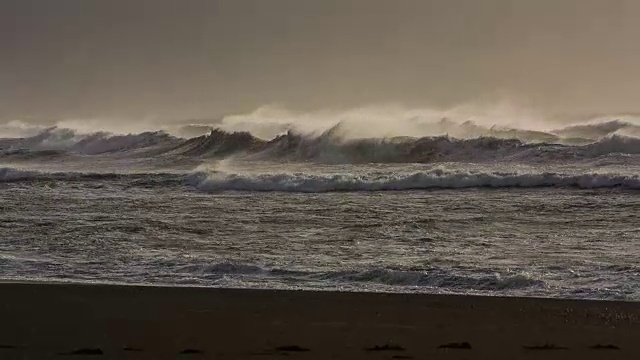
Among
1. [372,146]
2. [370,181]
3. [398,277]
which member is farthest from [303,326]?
[372,146]

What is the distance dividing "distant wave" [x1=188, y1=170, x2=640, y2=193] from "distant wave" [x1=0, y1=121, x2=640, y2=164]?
15.5ft

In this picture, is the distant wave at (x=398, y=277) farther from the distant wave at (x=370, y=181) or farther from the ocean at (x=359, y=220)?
the distant wave at (x=370, y=181)

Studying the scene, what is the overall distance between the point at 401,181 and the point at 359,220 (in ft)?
17.9

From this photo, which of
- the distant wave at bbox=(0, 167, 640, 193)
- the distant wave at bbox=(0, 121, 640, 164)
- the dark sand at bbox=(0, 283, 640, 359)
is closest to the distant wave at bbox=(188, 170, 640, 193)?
the distant wave at bbox=(0, 167, 640, 193)

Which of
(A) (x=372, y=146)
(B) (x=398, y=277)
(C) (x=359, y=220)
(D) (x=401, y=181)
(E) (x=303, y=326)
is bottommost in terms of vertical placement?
(E) (x=303, y=326)

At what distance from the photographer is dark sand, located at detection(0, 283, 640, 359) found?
609 cm

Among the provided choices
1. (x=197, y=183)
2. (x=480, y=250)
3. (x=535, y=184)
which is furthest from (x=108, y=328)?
(x=197, y=183)

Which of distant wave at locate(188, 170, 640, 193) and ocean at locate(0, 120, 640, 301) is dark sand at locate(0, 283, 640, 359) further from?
distant wave at locate(188, 170, 640, 193)

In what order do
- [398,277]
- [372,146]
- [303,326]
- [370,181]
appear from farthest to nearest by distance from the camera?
[372,146] → [370,181] → [398,277] → [303,326]

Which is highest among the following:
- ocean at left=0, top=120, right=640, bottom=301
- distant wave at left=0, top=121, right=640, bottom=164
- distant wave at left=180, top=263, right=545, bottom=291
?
distant wave at left=0, top=121, right=640, bottom=164

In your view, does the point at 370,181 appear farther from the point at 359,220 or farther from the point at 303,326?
the point at 303,326

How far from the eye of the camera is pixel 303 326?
22.6ft

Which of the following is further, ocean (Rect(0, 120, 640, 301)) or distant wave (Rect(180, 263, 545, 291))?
ocean (Rect(0, 120, 640, 301))

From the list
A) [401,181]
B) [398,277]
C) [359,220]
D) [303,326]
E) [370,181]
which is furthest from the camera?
[370,181]
